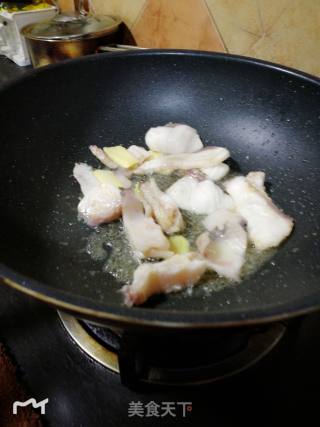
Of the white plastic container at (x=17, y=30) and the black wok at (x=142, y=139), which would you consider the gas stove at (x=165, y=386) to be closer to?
the black wok at (x=142, y=139)

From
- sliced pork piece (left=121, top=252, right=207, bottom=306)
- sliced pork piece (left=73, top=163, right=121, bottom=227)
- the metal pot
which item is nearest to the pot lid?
the metal pot

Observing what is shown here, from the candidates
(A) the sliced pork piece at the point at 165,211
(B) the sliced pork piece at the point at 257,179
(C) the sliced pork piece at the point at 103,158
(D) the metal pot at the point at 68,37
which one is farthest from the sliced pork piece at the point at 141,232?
(D) the metal pot at the point at 68,37

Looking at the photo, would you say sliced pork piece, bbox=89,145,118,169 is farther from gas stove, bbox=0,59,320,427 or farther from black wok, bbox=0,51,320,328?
gas stove, bbox=0,59,320,427

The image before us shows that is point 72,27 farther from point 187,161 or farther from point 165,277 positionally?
point 165,277

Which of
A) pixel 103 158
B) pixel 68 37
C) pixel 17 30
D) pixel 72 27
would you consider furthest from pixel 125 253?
pixel 17 30

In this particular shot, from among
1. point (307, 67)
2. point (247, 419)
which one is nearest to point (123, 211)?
point (247, 419)

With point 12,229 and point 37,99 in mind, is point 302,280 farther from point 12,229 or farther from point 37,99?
point 37,99
